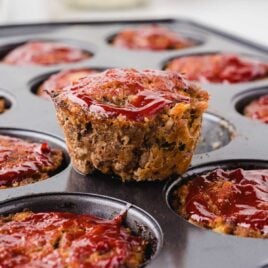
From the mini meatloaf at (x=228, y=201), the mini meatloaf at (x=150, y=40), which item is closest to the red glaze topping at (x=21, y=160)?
the mini meatloaf at (x=228, y=201)

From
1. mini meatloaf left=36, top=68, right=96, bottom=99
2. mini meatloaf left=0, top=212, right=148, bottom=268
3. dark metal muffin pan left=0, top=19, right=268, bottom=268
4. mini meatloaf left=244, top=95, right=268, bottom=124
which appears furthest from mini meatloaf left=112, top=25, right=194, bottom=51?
mini meatloaf left=0, top=212, right=148, bottom=268

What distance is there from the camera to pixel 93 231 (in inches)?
78.8

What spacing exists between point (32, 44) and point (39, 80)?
2.32 feet

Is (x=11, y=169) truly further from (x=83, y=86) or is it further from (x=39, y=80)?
(x=39, y=80)

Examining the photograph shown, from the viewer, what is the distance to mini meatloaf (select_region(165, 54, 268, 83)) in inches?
143

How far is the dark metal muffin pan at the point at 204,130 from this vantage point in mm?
1889

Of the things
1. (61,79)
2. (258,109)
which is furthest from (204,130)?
(61,79)

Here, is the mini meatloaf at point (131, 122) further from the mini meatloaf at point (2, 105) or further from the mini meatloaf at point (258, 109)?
the mini meatloaf at point (2, 105)

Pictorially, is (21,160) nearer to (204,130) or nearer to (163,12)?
(204,130)

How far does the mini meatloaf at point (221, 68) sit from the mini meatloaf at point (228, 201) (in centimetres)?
127

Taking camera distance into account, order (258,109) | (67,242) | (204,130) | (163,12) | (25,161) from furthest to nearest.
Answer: (163,12) → (258,109) → (204,130) → (25,161) → (67,242)

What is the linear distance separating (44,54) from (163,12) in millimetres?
3137

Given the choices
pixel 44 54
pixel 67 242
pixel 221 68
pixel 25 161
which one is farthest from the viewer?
pixel 44 54

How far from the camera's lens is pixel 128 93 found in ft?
7.39
